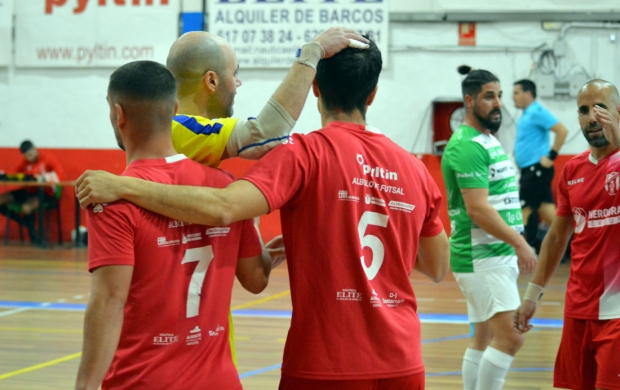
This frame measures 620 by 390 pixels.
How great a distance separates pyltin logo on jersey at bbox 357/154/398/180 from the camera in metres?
2.40

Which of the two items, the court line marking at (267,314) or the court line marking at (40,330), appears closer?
the court line marking at (40,330)

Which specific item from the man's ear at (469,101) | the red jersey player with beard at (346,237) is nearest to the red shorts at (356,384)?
the red jersey player with beard at (346,237)

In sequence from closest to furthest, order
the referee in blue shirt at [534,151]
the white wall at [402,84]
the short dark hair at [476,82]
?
the short dark hair at [476,82] → the referee in blue shirt at [534,151] → the white wall at [402,84]

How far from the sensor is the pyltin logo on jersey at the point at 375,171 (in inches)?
94.7

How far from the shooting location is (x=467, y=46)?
12.1 meters

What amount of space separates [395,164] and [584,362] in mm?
1621

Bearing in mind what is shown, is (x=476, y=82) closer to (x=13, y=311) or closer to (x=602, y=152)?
(x=602, y=152)

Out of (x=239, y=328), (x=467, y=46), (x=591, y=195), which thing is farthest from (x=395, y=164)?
(x=467, y=46)

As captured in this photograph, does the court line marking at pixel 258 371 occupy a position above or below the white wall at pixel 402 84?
below

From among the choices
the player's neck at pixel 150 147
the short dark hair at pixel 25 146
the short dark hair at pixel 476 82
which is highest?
the short dark hair at pixel 476 82

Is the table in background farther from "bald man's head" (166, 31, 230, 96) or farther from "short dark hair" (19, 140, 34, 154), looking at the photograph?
"bald man's head" (166, 31, 230, 96)

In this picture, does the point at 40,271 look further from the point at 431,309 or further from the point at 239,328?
the point at 431,309

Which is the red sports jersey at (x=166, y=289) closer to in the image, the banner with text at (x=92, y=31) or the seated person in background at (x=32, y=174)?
the seated person in background at (x=32, y=174)

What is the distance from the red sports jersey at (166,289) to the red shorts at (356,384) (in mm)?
167
